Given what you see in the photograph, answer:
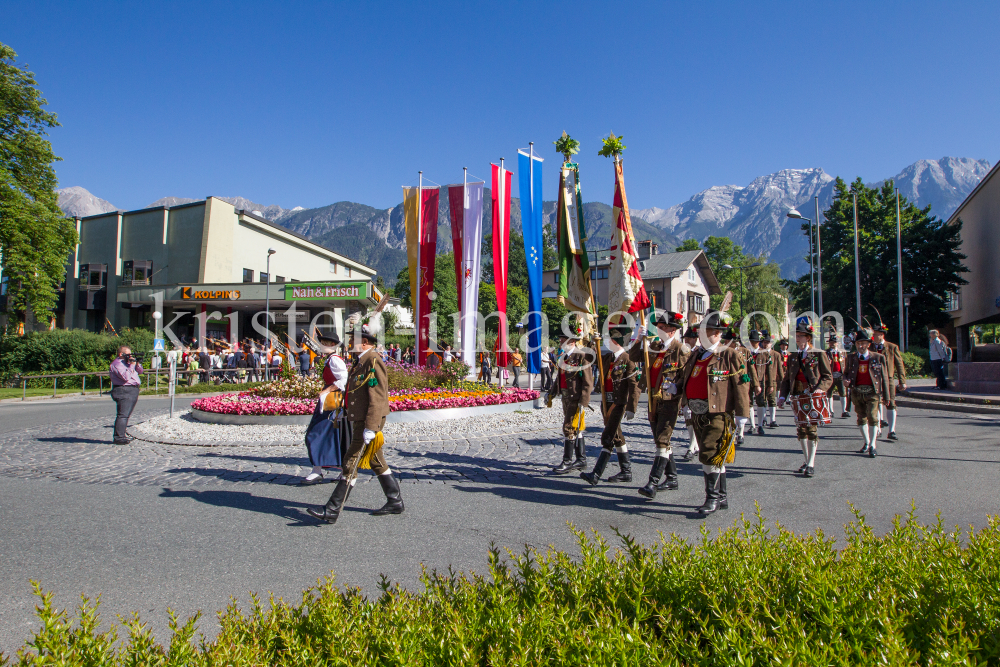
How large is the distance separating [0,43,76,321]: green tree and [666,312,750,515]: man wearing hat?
33517mm

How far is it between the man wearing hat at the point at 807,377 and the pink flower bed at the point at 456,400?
21.0 ft

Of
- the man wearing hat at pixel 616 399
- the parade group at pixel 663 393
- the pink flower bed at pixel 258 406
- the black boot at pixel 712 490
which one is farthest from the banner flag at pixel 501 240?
the black boot at pixel 712 490

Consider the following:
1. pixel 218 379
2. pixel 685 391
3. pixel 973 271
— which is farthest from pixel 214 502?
pixel 973 271

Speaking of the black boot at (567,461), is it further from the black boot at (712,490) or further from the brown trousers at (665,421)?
the black boot at (712,490)

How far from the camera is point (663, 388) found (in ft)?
20.6

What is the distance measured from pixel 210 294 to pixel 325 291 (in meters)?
7.70

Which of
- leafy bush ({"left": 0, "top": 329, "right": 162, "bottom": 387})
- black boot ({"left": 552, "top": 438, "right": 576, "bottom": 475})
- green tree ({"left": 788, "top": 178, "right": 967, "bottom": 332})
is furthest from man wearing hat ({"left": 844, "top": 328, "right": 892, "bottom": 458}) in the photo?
leafy bush ({"left": 0, "top": 329, "right": 162, "bottom": 387})

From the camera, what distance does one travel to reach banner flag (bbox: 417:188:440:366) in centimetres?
1783

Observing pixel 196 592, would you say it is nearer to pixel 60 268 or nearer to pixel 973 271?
pixel 60 268

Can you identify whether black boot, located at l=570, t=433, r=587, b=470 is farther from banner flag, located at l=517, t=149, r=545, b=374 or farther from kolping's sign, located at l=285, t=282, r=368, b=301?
kolping's sign, located at l=285, t=282, r=368, b=301

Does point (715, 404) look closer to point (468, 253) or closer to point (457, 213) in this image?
point (468, 253)

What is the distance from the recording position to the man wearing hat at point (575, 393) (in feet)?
24.7

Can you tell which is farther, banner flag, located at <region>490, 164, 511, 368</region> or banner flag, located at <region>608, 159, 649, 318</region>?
banner flag, located at <region>490, 164, 511, 368</region>

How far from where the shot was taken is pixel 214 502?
611cm
